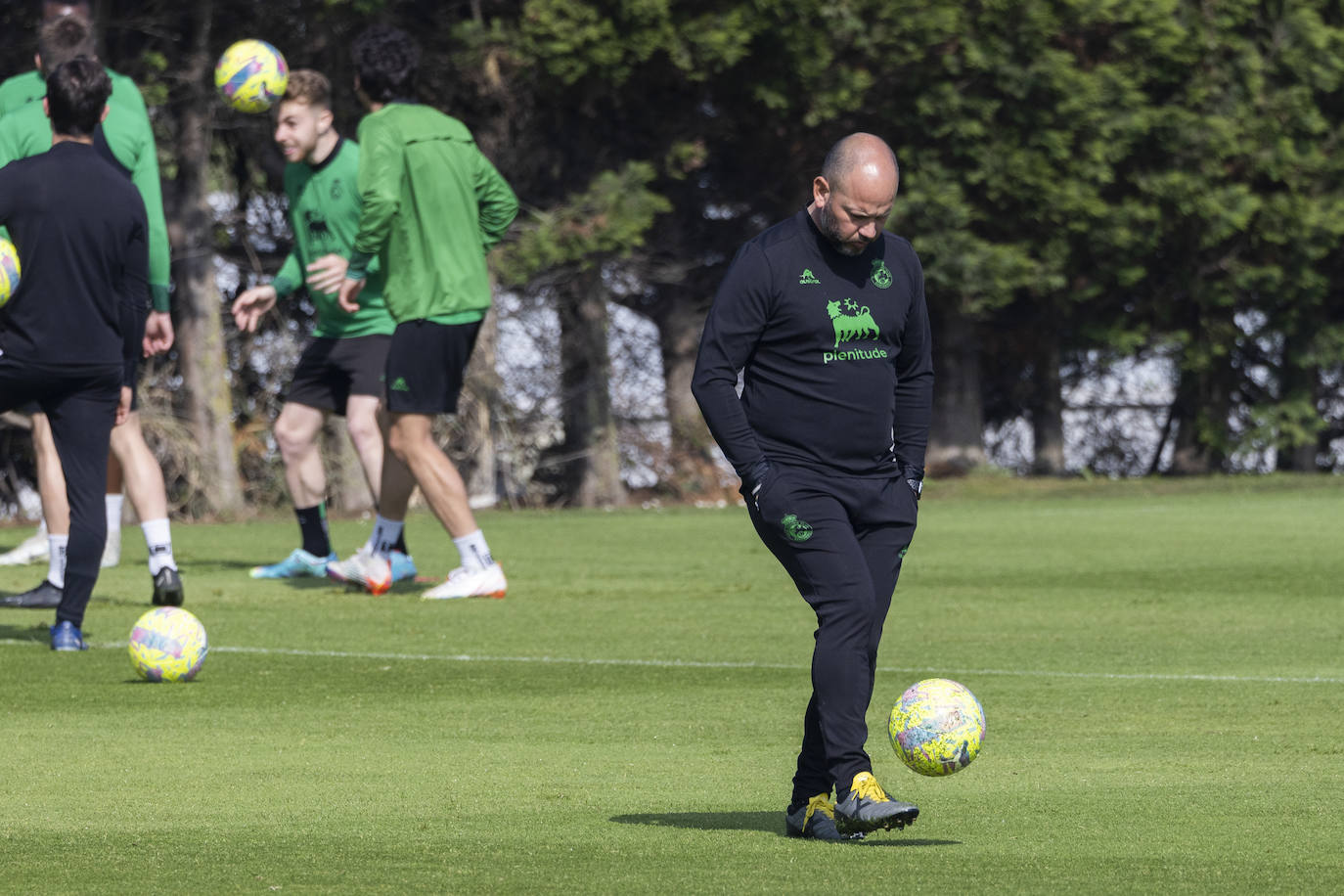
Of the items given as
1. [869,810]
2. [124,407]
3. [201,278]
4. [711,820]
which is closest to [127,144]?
[124,407]

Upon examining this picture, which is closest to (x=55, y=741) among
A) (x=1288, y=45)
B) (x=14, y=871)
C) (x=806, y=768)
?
(x=14, y=871)

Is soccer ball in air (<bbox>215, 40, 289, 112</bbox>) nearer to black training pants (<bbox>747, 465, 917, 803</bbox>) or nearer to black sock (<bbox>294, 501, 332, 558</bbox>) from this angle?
black sock (<bbox>294, 501, 332, 558</bbox>)

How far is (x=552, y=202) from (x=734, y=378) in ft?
57.4

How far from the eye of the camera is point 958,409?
25.9 meters

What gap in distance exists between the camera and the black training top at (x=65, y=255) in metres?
8.48

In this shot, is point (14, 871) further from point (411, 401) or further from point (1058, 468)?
point (1058, 468)

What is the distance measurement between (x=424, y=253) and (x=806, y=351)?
5.81 metres

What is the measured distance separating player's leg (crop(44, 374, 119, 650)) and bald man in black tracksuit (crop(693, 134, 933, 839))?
3898 mm

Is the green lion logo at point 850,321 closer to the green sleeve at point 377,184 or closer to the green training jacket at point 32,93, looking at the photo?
the green sleeve at point 377,184

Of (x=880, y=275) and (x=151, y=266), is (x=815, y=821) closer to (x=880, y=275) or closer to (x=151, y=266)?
(x=880, y=275)

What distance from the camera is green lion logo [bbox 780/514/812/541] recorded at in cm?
537

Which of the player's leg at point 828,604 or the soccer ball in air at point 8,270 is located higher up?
the soccer ball in air at point 8,270

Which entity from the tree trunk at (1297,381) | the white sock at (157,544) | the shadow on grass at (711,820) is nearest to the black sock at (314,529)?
the white sock at (157,544)

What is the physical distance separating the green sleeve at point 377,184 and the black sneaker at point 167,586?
2004 mm
